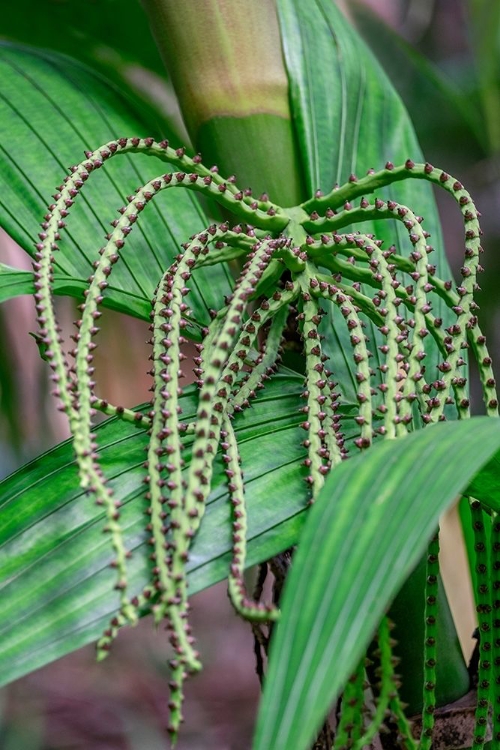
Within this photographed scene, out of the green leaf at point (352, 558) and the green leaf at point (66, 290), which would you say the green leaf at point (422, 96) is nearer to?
the green leaf at point (66, 290)

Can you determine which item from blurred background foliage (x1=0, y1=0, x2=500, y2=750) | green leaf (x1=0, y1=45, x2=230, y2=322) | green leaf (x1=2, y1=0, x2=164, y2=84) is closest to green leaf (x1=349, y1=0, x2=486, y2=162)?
blurred background foliage (x1=0, y1=0, x2=500, y2=750)

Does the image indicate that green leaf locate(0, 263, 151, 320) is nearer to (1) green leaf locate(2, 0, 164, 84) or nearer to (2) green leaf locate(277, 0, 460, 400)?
(2) green leaf locate(277, 0, 460, 400)

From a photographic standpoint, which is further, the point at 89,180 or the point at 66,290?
the point at 89,180

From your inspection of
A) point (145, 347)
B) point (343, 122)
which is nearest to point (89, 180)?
point (343, 122)

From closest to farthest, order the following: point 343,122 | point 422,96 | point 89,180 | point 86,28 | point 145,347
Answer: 1. point 89,180
2. point 343,122
3. point 86,28
4. point 422,96
5. point 145,347

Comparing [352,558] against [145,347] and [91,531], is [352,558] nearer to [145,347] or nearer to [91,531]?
[91,531]

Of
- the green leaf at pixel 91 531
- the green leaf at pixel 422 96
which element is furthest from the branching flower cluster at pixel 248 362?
the green leaf at pixel 422 96
